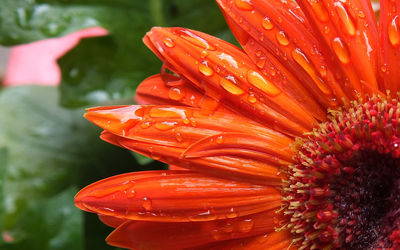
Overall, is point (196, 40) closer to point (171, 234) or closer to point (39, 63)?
point (171, 234)

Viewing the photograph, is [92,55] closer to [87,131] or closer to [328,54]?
[87,131]

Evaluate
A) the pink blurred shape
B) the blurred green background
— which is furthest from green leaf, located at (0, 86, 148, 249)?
the pink blurred shape

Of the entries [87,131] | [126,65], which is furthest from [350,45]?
[87,131]

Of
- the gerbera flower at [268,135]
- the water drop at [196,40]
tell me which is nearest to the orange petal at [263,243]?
the gerbera flower at [268,135]

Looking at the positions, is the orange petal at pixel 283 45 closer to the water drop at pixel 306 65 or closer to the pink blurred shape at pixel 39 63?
the water drop at pixel 306 65

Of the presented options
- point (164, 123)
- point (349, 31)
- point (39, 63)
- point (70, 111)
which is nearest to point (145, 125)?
point (164, 123)
